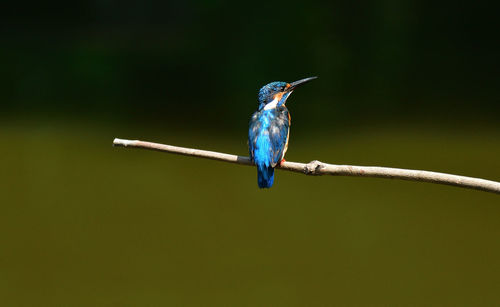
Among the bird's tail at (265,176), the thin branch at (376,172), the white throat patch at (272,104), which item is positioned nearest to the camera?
the thin branch at (376,172)

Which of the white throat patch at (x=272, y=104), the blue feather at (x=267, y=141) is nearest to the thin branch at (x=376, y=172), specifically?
the blue feather at (x=267, y=141)

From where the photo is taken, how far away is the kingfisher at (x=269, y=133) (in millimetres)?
2178

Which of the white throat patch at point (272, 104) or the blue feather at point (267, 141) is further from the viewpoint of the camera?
the white throat patch at point (272, 104)

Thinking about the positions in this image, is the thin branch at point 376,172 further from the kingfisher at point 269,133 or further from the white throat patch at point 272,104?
the white throat patch at point 272,104

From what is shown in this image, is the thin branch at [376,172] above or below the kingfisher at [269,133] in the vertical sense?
below

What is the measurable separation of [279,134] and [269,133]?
0.04m

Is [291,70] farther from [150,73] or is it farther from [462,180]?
[462,180]

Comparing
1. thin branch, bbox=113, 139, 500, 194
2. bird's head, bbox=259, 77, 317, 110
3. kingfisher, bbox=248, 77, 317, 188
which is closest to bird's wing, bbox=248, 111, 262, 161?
kingfisher, bbox=248, 77, 317, 188

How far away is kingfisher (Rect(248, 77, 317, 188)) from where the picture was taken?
2.18 meters

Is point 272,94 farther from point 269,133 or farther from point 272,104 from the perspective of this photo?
point 269,133

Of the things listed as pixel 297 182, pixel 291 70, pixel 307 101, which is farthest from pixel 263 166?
pixel 291 70

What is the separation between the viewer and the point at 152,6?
1041 centimetres

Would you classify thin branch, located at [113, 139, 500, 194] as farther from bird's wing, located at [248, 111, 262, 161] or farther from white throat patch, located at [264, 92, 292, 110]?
white throat patch, located at [264, 92, 292, 110]

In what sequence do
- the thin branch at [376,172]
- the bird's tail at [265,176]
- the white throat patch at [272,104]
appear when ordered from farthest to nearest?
1. the white throat patch at [272,104]
2. the bird's tail at [265,176]
3. the thin branch at [376,172]
